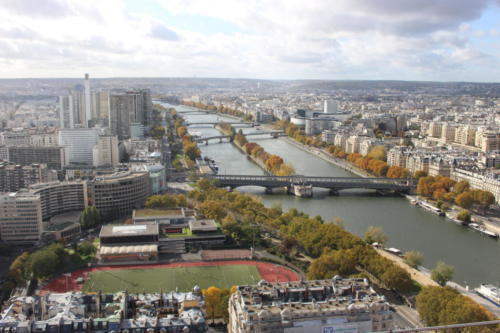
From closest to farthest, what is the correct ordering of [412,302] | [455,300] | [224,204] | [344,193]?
[455,300] → [412,302] → [224,204] → [344,193]

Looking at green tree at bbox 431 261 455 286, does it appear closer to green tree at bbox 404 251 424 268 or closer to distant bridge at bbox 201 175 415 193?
green tree at bbox 404 251 424 268

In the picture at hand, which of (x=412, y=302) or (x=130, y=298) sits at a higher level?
(x=130, y=298)

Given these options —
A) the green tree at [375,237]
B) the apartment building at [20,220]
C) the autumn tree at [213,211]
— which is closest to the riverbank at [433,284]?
the green tree at [375,237]

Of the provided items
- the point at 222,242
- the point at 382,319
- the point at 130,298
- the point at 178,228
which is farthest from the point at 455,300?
the point at 178,228

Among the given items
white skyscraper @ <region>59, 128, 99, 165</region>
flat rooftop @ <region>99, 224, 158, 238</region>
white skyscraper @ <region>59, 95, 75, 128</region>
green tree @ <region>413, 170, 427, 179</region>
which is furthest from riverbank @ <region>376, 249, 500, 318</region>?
white skyscraper @ <region>59, 95, 75, 128</region>

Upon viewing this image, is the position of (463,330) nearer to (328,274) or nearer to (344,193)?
(328,274)

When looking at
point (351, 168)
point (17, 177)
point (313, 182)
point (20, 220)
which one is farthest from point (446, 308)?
point (351, 168)
